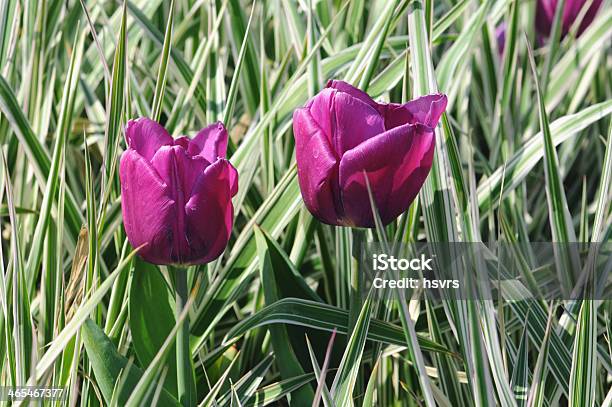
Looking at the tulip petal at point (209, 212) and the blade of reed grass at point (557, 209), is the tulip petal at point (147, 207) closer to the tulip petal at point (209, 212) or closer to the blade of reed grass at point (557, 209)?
the tulip petal at point (209, 212)

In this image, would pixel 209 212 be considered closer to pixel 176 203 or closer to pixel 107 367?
pixel 176 203

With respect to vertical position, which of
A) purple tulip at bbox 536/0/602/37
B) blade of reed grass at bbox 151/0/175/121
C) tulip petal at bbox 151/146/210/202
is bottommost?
tulip petal at bbox 151/146/210/202

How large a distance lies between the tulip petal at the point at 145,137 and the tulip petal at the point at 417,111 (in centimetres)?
16

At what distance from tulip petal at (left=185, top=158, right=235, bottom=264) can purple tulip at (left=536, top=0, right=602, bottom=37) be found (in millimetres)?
714

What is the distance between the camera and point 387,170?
21.4 inches

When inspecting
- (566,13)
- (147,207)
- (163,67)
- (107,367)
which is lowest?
(107,367)

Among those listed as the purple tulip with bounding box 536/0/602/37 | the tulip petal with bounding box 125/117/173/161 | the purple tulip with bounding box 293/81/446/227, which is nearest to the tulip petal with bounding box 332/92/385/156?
the purple tulip with bounding box 293/81/446/227

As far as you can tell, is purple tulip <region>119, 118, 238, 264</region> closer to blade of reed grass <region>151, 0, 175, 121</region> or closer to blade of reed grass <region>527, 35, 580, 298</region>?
blade of reed grass <region>151, 0, 175, 121</region>

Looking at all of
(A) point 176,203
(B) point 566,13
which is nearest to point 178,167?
(A) point 176,203

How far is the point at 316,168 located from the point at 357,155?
0.11 feet

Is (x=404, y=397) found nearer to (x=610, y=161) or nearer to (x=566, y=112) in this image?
(x=610, y=161)

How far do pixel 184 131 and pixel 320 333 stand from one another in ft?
1.13

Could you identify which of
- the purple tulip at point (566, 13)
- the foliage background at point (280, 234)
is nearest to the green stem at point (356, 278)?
the foliage background at point (280, 234)

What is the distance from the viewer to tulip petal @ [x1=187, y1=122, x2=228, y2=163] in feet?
1.96
